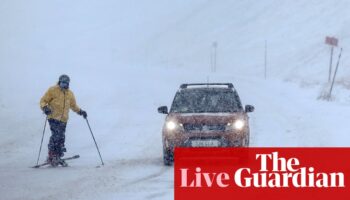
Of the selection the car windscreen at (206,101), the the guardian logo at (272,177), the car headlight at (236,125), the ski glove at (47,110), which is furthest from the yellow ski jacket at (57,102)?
the car headlight at (236,125)

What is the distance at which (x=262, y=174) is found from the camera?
10539 mm

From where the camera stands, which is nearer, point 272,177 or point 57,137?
point 272,177

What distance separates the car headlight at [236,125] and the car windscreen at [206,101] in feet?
2.09

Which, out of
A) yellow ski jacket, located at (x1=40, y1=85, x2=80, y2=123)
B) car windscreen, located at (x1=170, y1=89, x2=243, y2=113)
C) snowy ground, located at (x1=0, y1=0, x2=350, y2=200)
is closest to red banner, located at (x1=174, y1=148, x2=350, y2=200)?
snowy ground, located at (x1=0, y1=0, x2=350, y2=200)

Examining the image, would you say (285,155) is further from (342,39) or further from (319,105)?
(342,39)

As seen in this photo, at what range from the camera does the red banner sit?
895cm

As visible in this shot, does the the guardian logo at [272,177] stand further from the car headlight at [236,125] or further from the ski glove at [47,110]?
the ski glove at [47,110]

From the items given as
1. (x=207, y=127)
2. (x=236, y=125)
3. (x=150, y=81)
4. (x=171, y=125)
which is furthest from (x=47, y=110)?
(x=150, y=81)

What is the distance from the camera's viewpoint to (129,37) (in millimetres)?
94188

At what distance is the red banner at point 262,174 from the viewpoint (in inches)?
352

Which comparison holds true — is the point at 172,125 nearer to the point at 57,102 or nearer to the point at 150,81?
the point at 57,102

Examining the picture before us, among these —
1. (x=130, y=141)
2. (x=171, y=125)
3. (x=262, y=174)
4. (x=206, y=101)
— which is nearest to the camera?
(x=262, y=174)

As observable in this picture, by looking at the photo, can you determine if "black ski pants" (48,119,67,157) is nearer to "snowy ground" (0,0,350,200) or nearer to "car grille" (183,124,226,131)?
"snowy ground" (0,0,350,200)

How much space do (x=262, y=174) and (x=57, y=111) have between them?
4.43 metres
